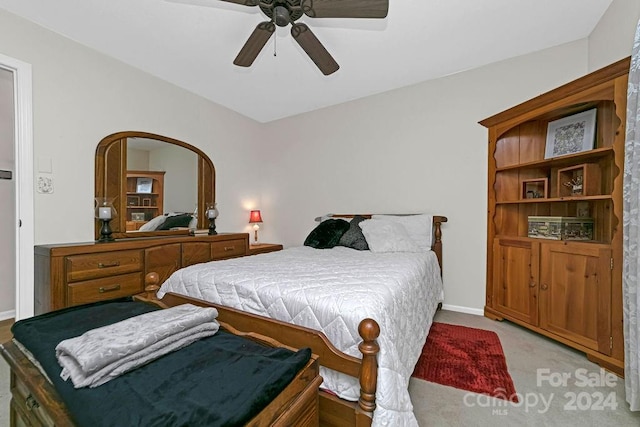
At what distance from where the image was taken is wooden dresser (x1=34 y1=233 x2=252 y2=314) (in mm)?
2004

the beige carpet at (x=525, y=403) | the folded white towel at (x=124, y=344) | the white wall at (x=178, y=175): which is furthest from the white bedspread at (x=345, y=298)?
the white wall at (x=178, y=175)

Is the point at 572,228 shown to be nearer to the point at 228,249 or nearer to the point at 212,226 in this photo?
the point at 228,249

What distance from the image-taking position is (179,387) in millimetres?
774

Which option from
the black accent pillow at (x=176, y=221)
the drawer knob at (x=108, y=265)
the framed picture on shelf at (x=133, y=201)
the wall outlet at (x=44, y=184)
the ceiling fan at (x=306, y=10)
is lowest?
the drawer knob at (x=108, y=265)

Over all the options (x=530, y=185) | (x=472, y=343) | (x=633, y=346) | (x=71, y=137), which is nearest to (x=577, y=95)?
(x=530, y=185)

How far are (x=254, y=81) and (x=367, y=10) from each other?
6.33ft

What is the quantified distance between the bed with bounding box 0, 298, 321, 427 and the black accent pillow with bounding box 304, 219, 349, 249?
1.84 metres

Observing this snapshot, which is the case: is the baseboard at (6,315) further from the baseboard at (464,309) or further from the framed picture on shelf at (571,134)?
the framed picture on shelf at (571,134)

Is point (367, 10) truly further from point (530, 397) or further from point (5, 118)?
point (5, 118)

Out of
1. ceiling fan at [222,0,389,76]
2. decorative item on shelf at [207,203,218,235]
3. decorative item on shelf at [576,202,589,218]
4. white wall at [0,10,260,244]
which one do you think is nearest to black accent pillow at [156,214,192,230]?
Result: decorative item on shelf at [207,203,218,235]

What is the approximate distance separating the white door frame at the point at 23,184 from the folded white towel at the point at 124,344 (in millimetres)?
1913

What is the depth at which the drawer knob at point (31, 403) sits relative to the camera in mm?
886

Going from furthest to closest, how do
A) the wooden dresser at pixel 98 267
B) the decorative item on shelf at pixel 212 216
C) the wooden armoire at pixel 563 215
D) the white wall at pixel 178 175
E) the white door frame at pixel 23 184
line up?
the decorative item on shelf at pixel 212 216 → the white wall at pixel 178 175 → the white door frame at pixel 23 184 → the wooden dresser at pixel 98 267 → the wooden armoire at pixel 563 215

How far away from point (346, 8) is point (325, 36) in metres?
0.85
